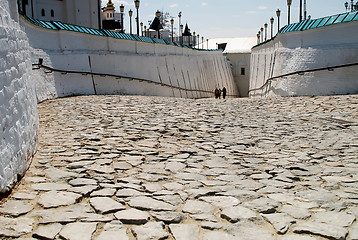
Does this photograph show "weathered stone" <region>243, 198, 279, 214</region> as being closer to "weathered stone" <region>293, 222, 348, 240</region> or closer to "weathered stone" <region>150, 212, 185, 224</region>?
"weathered stone" <region>293, 222, 348, 240</region>

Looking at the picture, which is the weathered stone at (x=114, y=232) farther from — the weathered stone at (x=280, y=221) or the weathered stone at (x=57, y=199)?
the weathered stone at (x=280, y=221)

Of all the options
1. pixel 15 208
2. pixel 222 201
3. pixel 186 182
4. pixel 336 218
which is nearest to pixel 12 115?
pixel 15 208

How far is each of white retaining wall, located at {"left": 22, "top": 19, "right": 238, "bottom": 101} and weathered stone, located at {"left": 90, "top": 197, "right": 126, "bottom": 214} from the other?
9156mm

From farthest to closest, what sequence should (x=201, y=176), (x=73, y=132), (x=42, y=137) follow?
(x=73, y=132)
(x=42, y=137)
(x=201, y=176)

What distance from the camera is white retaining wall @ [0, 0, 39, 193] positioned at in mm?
4074

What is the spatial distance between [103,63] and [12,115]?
13.6m

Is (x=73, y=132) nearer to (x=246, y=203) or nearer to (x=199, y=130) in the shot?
(x=199, y=130)

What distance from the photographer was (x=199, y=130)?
8.53m

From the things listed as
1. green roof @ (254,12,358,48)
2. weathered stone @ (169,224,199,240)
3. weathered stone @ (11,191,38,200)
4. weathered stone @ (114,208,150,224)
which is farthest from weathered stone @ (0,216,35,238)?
green roof @ (254,12,358,48)

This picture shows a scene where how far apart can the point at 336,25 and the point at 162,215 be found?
1339cm

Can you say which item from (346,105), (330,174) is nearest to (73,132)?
(330,174)

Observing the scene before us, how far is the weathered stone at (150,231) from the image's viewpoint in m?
3.30

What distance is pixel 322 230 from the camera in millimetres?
3420

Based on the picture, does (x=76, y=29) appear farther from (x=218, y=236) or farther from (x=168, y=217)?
(x=218, y=236)
